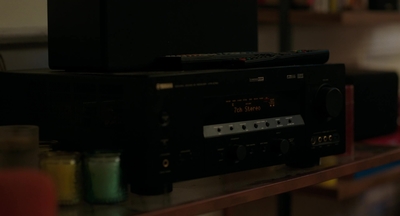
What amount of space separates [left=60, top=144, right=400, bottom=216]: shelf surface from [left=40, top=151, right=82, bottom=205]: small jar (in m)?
0.02

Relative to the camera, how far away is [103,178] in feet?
2.92

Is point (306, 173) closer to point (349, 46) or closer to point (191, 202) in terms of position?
point (191, 202)

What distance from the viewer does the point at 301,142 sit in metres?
1.09

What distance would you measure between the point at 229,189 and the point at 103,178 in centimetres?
20

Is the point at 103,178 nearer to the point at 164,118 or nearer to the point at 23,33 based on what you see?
the point at 164,118

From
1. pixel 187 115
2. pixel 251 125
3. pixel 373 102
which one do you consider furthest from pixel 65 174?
pixel 373 102

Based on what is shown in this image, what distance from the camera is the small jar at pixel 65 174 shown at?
0.89 meters

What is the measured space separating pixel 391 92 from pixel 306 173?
1.78 feet

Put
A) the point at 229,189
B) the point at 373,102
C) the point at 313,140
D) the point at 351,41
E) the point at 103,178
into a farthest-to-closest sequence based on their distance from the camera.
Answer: the point at 351,41, the point at 373,102, the point at 313,140, the point at 229,189, the point at 103,178

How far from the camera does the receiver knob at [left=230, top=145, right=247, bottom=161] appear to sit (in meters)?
0.98

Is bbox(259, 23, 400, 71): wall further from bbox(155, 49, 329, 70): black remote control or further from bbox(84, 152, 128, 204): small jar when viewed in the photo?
bbox(84, 152, 128, 204): small jar

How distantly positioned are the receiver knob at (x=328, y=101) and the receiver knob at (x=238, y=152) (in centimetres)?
18

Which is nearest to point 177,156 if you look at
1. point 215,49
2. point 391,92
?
point 215,49

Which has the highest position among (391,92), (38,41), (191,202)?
(38,41)
